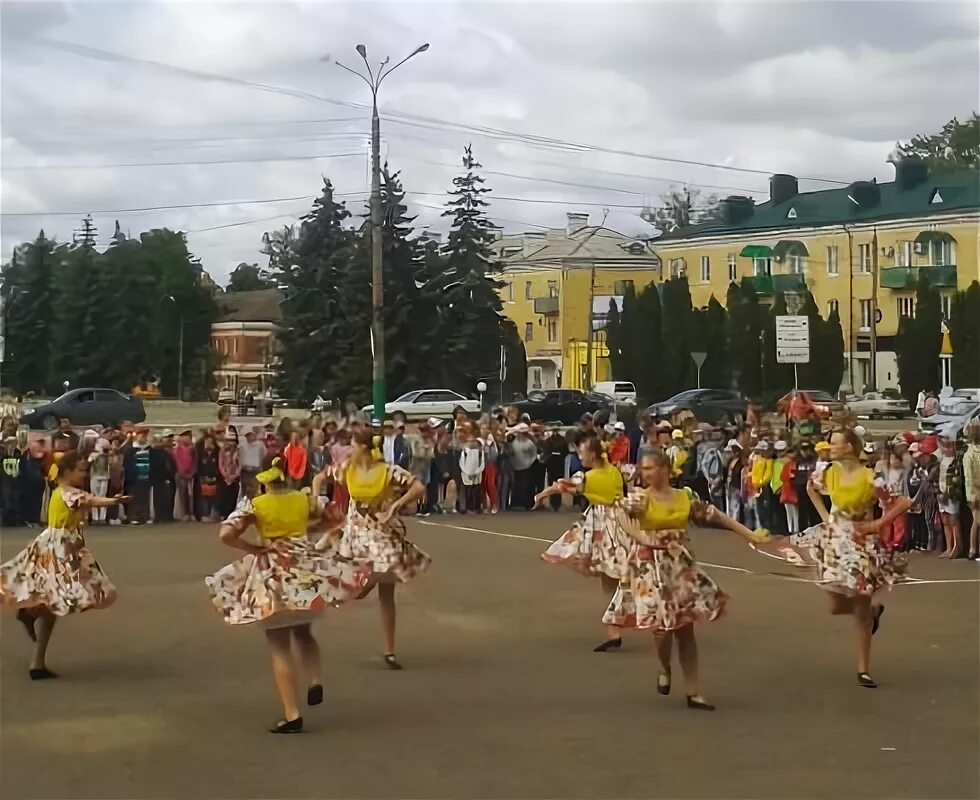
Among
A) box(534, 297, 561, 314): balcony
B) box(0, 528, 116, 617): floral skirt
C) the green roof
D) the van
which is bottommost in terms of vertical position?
box(0, 528, 116, 617): floral skirt

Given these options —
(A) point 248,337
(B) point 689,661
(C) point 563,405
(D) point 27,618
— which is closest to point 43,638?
(D) point 27,618

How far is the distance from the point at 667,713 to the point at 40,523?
1638cm

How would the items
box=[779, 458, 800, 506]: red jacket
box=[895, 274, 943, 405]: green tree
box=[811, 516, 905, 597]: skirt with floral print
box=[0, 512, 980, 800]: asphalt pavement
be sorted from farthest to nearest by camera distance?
1. box=[895, 274, 943, 405]: green tree
2. box=[779, 458, 800, 506]: red jacket
3. box=[811, 516, 905, 597]: skirt with floral print
4. box=[0, 512, 980, 800]: asphalt pavement

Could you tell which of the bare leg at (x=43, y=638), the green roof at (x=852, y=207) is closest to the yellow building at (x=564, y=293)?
the green roof at (x=852, y=207)

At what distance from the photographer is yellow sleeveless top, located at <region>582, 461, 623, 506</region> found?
11953 millimetres

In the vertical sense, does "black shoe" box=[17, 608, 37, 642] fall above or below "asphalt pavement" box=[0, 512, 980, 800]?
above

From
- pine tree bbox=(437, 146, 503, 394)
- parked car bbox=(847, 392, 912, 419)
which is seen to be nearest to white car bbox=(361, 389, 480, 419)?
pine tree bbox=(437, 146, 503, 394)

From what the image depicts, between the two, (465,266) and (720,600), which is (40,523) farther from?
(465,266)

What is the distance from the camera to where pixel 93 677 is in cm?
1024

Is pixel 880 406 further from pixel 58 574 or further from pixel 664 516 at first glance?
pixel 58 574

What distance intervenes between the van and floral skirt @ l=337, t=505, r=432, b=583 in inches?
1483

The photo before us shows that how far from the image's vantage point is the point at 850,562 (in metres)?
9.80

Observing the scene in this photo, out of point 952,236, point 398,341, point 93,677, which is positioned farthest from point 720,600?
point 952,236

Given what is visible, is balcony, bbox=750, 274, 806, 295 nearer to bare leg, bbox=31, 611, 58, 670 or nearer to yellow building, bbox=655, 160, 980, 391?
yellow building, bbox=655, 160, 980, 391
